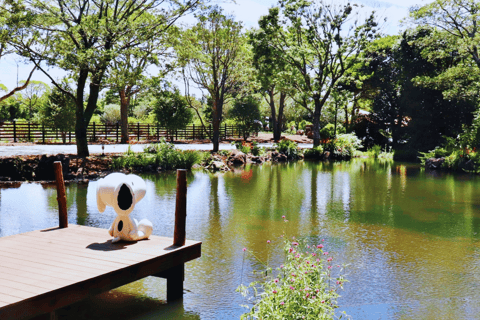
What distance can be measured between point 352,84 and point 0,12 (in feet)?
76.8

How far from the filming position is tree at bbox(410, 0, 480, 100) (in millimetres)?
22641

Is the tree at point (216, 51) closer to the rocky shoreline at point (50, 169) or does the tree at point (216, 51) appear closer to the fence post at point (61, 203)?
the rocky shoreline at point (50, 169)

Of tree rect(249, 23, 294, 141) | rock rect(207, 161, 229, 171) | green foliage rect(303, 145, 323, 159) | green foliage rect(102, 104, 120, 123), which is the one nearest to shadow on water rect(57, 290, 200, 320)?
rock rect(207, 161, 229, 171)

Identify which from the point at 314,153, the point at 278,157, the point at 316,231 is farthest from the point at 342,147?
the point at 316,231

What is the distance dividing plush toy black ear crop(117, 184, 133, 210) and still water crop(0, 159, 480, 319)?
1.14 m

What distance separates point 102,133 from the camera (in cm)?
3375

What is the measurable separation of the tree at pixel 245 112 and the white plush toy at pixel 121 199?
31.8 metres

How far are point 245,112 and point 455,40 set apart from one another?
1776cm

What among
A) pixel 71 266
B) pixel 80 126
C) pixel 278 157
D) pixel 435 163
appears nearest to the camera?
pixel 71 266

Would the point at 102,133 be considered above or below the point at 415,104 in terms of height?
below

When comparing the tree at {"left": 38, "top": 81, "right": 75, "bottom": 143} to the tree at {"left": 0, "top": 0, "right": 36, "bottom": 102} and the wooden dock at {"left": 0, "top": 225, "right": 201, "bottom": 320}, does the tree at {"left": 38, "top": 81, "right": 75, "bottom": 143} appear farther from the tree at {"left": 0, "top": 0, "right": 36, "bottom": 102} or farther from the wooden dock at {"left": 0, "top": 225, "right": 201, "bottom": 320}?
the wooden dock at {"left": 0, "top": 225, "right": 201, "bottom": 320}

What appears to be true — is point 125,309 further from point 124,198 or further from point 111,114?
point 111,114

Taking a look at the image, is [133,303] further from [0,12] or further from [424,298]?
[0,12]

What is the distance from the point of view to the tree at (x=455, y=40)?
2264cm
